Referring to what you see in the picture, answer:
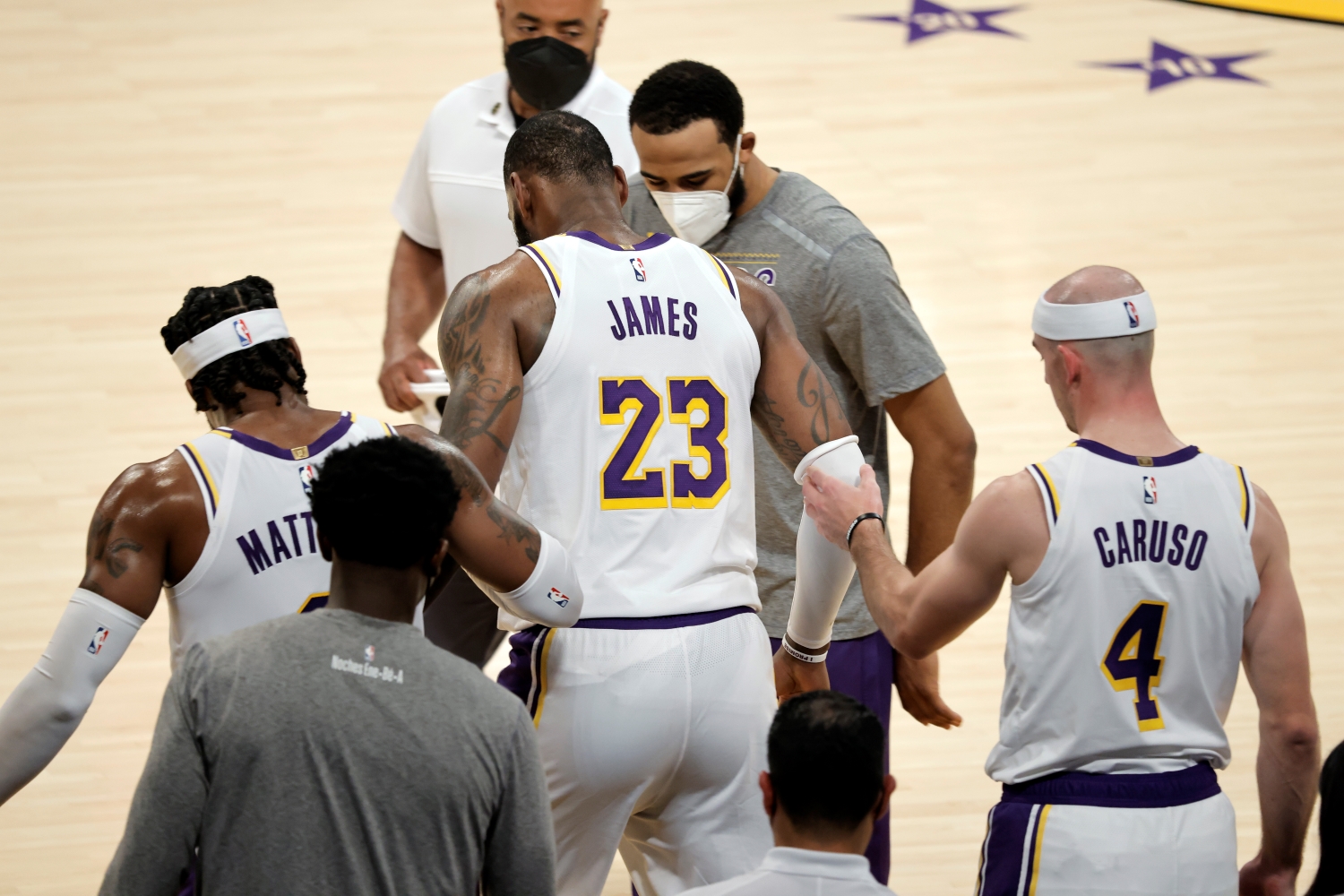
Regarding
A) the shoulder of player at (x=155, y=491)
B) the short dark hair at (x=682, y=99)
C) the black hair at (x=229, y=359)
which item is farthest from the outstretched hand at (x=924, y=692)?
the shoulder of player at (x=155, y=491)

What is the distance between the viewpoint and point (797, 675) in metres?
3.38

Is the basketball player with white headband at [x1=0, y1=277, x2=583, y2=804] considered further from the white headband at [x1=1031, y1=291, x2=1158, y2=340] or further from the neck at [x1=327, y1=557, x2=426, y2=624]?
the white headband at [x1=1031, y1=291, x2=1158, y2=340]

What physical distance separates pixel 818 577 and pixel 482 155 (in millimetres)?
1787

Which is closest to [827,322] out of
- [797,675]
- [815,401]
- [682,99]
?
[815,401]

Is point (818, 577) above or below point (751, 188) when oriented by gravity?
below

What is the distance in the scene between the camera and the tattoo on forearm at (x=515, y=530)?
2.69 meters

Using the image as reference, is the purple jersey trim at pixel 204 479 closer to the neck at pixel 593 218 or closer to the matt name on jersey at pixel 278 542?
the matt name on jersey at pixel 278 542

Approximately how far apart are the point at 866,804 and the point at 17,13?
9562mm

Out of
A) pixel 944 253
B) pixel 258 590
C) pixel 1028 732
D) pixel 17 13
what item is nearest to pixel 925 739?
pixel 1028 732

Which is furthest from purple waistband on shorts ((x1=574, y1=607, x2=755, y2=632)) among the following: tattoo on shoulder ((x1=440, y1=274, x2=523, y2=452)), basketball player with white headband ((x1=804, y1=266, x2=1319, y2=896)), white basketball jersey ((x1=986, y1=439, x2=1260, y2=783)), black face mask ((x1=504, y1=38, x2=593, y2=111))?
black face mask ((x1=504, y1=38, x2=593, y2=111))

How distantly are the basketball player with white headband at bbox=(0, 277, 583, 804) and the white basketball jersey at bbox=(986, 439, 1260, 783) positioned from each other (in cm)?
83

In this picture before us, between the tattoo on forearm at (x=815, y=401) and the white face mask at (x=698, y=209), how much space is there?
634mm

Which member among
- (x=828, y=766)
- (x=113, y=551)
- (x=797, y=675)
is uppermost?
(x=113, y=551)

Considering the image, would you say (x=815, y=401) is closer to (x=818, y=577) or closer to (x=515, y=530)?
(x=818, y=577)
